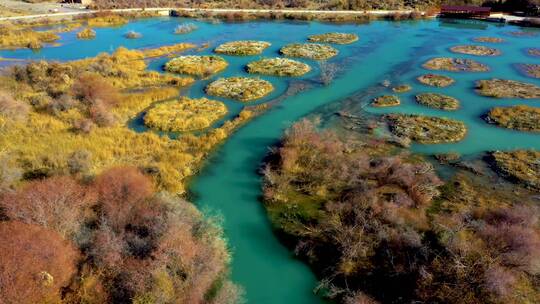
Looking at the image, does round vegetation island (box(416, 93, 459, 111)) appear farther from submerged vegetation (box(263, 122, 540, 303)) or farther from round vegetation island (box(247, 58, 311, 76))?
round vegetation island (box(247, 58, 311, 76))

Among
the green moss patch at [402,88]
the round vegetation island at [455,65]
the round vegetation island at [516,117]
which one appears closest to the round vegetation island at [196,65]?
the green moss patch at [402,88]

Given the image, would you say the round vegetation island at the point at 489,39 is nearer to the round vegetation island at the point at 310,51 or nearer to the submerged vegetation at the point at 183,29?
the round vegetation island at the point at 310,51

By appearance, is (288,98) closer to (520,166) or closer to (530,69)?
(520,166)

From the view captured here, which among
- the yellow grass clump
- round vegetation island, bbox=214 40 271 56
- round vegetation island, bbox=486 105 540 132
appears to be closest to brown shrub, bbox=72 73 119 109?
round vegetation island, bbox=214 40 271 56

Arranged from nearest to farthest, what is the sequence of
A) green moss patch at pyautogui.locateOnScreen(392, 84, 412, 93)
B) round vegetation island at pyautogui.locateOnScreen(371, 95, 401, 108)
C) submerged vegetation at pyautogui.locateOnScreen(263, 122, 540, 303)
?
1. submerged vegetation at pyautogui.locateOnScreen(263, 122, 540, 303)
2. round vegetation island at pyautogui.locateOnScreen(371, 95, 401, 108)
3. green moss patch at pyautogui.locateOnScreen(392, 84, 412, 93)

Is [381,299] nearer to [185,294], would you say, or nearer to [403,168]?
[185,294]

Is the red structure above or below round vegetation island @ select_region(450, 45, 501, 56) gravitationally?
above
